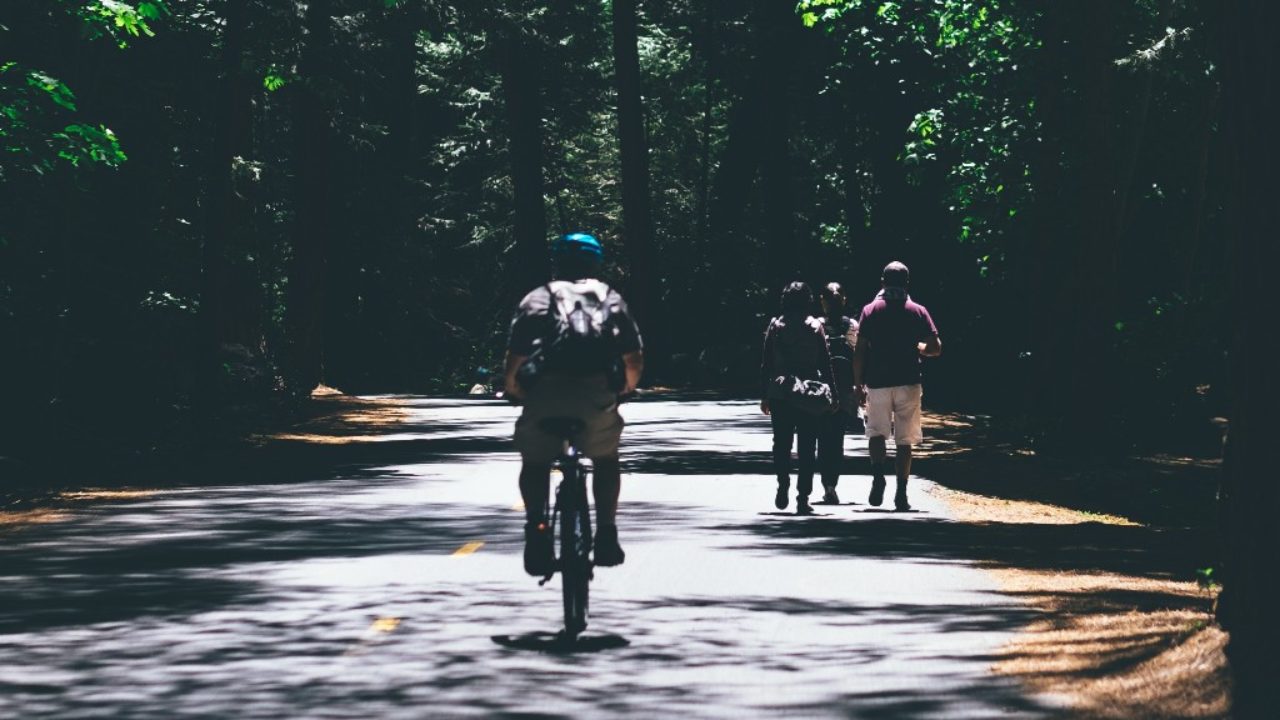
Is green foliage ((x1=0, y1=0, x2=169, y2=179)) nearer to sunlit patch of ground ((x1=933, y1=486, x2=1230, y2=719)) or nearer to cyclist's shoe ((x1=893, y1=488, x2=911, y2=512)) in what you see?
cyclist's shoe ((x1=893, y1=488, x2=911, y2=512))

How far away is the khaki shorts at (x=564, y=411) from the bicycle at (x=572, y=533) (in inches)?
1.6

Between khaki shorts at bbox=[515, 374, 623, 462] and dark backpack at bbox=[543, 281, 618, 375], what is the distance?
74mm

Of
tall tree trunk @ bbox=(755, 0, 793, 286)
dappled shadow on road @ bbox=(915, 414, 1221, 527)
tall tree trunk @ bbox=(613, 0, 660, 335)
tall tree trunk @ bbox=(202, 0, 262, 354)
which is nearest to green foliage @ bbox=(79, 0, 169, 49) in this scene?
tall tree trunk @ bbox=(202, 0, 262, 354)

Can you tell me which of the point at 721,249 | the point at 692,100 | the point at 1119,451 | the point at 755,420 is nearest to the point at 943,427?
the point at 755,420

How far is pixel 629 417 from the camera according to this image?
37.0 meters

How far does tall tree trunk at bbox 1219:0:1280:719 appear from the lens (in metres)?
8.87

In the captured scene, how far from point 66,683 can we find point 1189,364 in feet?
78.3

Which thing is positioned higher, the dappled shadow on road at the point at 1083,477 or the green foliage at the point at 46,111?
the green foliage at the point at 46,111

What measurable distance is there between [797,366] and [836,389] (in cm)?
135

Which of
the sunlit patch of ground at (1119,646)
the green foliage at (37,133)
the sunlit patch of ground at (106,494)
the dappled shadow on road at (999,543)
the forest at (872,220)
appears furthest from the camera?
the sunlit patch of ground at (106,494)

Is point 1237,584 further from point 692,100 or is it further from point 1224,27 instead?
point 692,100

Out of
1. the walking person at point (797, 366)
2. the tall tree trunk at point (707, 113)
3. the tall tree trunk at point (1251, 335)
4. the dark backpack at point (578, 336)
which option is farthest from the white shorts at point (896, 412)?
the tall tree trunk at point (707, 113)

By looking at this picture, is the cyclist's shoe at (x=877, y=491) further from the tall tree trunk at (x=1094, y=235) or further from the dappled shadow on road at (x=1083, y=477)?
the tall tree trunk at (x=1094, y=235)

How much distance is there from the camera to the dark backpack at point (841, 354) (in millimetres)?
19891
